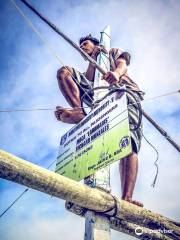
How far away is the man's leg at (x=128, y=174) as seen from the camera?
13.2 feet

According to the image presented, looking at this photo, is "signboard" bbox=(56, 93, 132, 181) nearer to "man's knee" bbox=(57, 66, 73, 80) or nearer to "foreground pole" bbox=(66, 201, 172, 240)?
"foreground pole" bbox=(66, 201, 172, 240)

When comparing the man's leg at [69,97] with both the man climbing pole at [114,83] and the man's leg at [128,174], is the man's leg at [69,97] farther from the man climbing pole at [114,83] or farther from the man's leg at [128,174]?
the man's leg at [128,174]

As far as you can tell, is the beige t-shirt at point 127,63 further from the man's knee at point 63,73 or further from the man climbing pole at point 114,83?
the man's knee at point 63,73

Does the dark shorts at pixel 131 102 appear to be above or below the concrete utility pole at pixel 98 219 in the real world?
above

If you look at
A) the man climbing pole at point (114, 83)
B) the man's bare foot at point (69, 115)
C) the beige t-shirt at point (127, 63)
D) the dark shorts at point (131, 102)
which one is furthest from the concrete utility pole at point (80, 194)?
the beige t-shirt at point (127, 63)

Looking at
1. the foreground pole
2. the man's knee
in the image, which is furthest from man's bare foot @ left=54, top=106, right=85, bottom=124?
the foreground pole

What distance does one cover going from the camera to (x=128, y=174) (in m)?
4.12

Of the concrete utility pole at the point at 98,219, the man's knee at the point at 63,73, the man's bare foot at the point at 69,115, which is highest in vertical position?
the man's knee at the point at 63,73

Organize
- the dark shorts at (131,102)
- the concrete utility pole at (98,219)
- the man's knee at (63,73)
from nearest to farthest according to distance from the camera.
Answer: the concrete utility pole at (98,219), the dark shorts at (131,102), the man's knee at (63,73)

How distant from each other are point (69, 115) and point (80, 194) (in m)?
1.48

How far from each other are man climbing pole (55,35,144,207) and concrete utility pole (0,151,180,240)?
0.93 feet

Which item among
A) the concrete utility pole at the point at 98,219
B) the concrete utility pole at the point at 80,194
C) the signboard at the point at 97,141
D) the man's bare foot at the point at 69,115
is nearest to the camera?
the concrete utility pole at the point at 80,194

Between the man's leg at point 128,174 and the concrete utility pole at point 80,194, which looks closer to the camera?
the concrete utility pole at point 80,194

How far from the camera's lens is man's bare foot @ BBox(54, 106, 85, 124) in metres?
4.25
